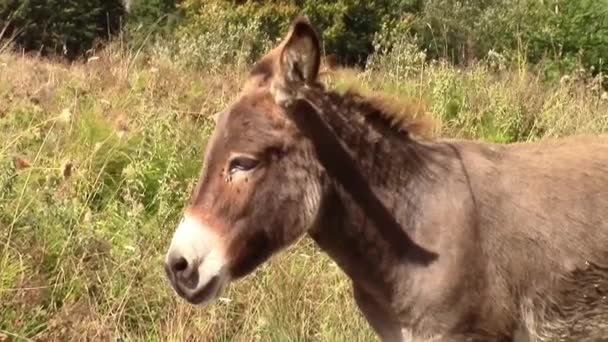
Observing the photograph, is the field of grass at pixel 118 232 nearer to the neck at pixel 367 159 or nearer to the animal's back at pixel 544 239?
the neck at pixel 367 159

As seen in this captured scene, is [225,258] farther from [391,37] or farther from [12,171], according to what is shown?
[391,37]

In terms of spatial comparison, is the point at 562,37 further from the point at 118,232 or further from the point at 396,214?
the point at 396,214

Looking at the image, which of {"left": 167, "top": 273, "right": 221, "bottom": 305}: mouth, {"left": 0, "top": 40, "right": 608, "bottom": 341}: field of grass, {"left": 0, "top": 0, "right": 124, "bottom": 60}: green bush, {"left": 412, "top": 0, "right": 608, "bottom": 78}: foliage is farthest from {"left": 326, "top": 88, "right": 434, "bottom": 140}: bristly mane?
{"left": 0, "top": 0, "right": 124, "bottom": 60}: green bush

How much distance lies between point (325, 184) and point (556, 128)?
474cm

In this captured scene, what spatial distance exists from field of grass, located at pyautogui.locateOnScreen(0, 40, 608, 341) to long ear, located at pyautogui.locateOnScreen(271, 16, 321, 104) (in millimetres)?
464

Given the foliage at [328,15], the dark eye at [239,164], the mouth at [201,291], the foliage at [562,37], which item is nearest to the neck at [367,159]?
the dark eye at [239,164]

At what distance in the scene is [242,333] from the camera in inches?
208

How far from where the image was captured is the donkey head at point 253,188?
3582mm

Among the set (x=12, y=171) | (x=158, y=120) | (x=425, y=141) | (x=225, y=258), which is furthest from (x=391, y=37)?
(x=225, y=258)

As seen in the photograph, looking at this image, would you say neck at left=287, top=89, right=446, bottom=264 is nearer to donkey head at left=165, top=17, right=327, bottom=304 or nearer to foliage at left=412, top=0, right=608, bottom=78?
donkey head at left=165, top=17, right=327, bottom=304

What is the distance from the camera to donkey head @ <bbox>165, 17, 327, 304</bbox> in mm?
3582

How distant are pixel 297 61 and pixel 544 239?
1.21m

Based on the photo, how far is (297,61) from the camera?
3.73 metres

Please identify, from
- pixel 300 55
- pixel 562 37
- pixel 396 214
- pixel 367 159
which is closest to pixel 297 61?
pixel 300 55
